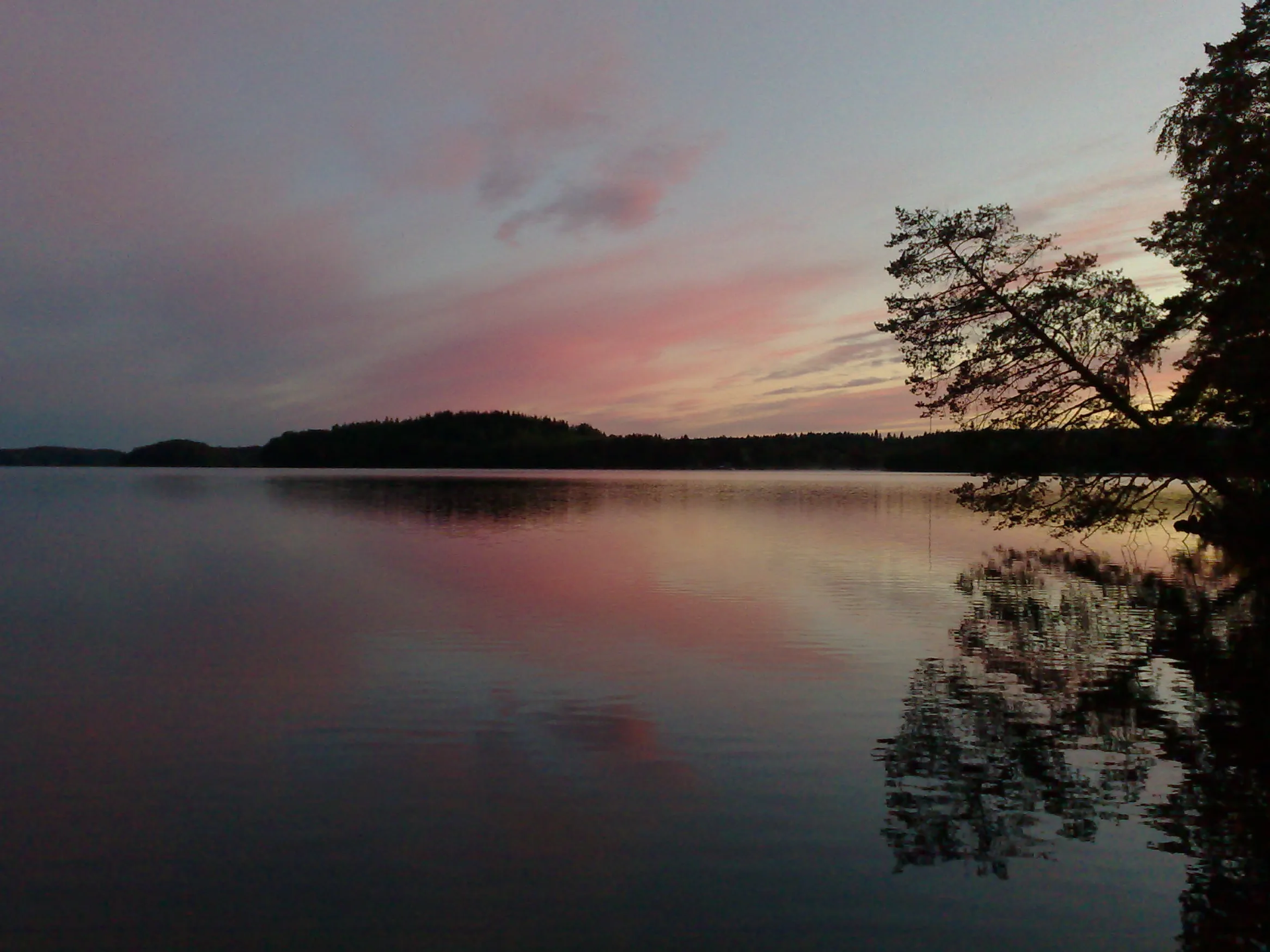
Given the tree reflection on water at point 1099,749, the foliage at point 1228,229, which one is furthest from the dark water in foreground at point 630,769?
the foliage at point 1228,229

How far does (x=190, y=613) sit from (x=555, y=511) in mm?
45236

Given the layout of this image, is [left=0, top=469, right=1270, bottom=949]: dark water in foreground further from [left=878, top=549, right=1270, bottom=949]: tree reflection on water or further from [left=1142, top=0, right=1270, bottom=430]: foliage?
[left=1142, top=0, right=1270, bottom=430]: foliage

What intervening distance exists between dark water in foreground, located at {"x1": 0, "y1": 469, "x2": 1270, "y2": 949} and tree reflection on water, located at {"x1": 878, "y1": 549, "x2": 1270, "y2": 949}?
6cm

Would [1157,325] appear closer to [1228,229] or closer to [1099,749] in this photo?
[1228,229]

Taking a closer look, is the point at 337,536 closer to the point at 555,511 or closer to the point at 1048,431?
the point at 555,511

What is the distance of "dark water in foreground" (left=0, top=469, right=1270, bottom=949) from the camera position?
7957mm

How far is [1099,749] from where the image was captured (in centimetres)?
1234

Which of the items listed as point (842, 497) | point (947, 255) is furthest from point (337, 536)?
point (842, 497)

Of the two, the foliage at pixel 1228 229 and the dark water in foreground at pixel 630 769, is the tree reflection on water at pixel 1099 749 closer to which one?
the dark water in foreground at pixel 630 769

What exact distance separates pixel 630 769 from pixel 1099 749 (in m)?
6.31

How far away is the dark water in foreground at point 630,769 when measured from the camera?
7957 millimetres

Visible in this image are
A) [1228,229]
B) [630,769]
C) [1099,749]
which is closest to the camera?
[630,769]

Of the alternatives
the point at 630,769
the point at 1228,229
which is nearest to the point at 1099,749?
the point at 630,769

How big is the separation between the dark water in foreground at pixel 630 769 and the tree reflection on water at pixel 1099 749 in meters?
0.06
